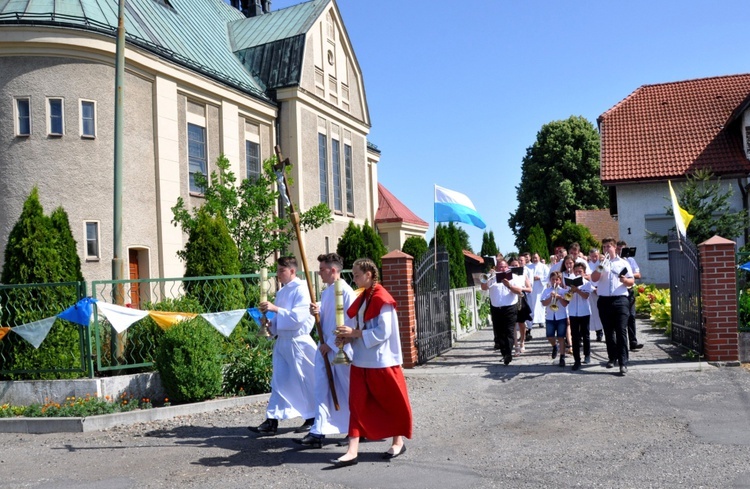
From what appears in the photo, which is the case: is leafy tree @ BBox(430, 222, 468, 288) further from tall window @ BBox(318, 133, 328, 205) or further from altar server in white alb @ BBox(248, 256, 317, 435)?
altar server in white alb @ BBox(248, 256, 317, 435)

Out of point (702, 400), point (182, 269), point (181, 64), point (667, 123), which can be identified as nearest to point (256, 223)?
point (182, 269)

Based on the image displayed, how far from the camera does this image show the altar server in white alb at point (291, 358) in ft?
25.8

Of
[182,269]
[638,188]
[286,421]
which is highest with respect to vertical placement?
[638,188]

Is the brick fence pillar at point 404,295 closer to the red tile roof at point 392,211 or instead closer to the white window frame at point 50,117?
the white window frame at point 50,117

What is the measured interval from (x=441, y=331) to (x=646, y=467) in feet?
27.8

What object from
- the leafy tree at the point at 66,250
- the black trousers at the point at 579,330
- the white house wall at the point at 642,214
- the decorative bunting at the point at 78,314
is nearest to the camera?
the decorative bunting at the point at 78,314

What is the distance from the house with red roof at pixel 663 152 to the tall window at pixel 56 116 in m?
18.7

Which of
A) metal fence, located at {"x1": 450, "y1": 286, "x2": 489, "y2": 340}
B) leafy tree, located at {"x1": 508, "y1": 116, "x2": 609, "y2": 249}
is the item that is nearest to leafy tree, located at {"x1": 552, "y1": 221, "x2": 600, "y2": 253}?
leafy tree, located at {"x1": 508, "y1": 116, "x2": 609, "y2": 249}

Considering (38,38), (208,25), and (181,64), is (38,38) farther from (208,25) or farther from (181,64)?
(208,25)

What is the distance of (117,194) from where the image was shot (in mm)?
11641

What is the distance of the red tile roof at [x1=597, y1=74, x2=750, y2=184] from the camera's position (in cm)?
2752

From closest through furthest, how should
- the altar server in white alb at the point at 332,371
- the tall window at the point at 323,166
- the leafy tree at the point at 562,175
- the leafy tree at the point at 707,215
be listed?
the altar server in white alb at the point at 332,371, the leafy tree at the point at 707,215, the tall window at the point at 323,166, the leafy tree at the point at 562,175

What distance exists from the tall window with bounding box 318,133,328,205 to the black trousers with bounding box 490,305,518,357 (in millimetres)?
18759

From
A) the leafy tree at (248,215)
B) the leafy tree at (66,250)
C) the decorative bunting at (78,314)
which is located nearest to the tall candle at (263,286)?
the decorative bunting at (78,314)
